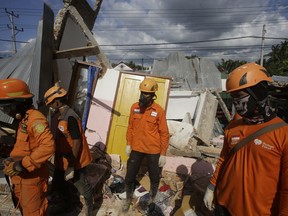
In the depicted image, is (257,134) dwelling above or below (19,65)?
below

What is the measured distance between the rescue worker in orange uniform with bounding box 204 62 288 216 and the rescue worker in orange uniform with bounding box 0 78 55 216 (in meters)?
1.72

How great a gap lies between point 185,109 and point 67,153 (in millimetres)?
5416

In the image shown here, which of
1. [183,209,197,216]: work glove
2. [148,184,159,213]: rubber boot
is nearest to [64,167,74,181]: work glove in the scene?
[148,184,159,213]: rubber boot

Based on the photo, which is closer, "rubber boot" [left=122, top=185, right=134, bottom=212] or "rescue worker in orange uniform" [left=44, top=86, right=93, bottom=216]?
"rescue worker in orange uniform" [left=44, top=86, right=93, bottom=216]

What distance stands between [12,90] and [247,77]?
7.14ft

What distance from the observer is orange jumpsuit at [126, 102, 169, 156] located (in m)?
3.68

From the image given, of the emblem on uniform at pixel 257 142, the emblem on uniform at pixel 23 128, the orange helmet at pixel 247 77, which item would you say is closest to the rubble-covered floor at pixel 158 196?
the emblem on uniform at pixel 23 128

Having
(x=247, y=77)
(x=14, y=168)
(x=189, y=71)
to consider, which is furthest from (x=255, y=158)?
(x=189, y=71)

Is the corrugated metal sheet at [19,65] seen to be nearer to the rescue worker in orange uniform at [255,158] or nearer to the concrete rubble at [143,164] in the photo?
the concrete rubble at [143,164]

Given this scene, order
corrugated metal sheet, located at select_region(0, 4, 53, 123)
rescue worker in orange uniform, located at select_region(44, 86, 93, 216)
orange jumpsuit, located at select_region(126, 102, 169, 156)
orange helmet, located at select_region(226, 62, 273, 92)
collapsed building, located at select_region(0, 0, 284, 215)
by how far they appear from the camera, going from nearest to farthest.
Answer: orange helmet, located at select_region(226, 62, 273, 92) → rescue worker in orange uniform, located at select_region(44, 86, 93, 216) → orange jumpsuit, located at select_region(126, 102, 169, 156) → collapsed building, located at select_region(0, 0, 284, 215) → corrugated metal sheet, located at select_region(0, 4, 53, 123)

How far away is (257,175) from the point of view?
1.71 m

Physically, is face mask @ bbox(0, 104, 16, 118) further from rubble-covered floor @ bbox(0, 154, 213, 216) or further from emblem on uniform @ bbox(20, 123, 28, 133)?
rubble-covered floor @ bbox(0, 154, 213, 216)

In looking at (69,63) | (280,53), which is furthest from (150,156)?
(280,53)

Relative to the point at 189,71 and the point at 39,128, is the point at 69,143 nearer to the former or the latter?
the point at 39,128
